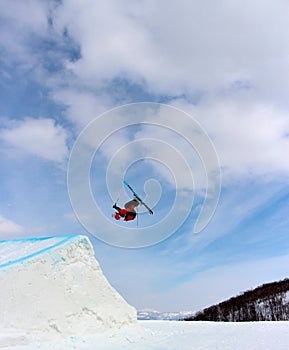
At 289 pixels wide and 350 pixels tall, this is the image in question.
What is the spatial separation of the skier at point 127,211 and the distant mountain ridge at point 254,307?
48468mm

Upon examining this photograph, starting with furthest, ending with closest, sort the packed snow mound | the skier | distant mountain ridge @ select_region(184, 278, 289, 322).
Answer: distant mountain ridge @ select_region(184, 278, 289, 322)
the skier
the packed snow mound

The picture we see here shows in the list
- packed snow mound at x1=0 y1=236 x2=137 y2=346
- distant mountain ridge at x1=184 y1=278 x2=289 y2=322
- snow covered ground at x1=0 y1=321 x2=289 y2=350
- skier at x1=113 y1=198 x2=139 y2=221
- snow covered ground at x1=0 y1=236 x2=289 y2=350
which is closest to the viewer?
snow covered ground at x1=0 y1=321 x2=289 y2=350

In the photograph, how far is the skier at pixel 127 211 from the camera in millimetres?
18219

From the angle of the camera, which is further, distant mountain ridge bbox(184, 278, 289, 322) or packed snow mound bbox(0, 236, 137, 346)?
distant mountain ridge bbox(184, 278, 289, 322)

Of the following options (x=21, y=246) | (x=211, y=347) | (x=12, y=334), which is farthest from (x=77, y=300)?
(x=211, y=347)

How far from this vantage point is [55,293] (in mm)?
15227

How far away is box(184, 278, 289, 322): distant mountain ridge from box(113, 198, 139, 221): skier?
159 feet

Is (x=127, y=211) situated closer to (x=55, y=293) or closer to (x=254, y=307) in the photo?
(x=55, y=293)

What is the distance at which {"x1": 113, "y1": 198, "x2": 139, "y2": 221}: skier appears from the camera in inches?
717

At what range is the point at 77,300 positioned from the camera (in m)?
15.6

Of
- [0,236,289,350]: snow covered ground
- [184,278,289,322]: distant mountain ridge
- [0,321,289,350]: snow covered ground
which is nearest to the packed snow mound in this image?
[0,236,289,350]: snow covered ground

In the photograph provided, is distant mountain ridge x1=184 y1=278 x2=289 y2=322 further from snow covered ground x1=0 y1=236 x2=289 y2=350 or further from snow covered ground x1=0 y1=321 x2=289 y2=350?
snow covered ground x1=0 y1=236 x2=289 y2=350

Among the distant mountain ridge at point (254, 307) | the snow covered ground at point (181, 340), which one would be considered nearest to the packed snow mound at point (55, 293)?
the snow covered ground at point (181, 340)

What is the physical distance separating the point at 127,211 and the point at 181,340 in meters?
6.67
